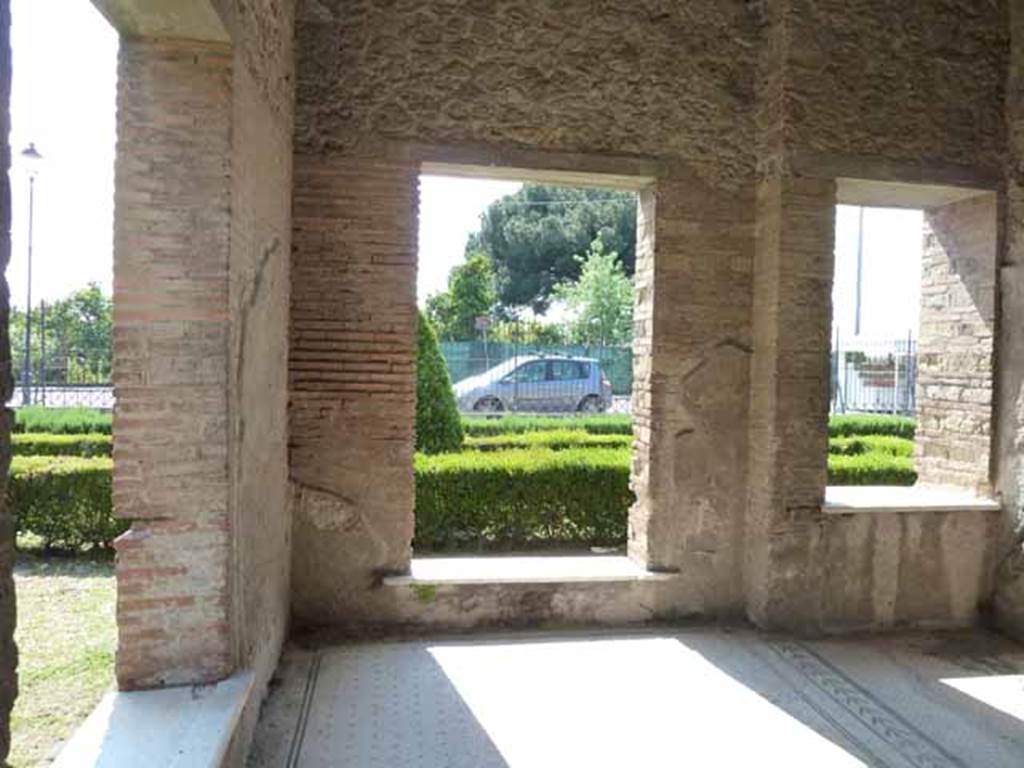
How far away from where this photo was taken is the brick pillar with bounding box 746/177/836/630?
175 inches

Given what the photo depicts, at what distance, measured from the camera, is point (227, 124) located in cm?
259

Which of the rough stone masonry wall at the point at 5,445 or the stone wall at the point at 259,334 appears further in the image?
the stone wall at the point at 259,334

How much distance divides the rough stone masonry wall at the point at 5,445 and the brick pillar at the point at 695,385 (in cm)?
366

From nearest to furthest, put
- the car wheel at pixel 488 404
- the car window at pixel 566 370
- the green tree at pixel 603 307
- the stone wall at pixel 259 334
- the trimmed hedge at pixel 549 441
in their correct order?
1. the stone wall at pixel 259 334
2. the trimmed hedge at pixel 549 441
3. the car wheel at pixel 488 404
4. the car window at pixel 566 370
5. the green tree at pixel 603 307

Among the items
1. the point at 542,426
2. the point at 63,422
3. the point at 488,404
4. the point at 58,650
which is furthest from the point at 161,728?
the point at 488,404

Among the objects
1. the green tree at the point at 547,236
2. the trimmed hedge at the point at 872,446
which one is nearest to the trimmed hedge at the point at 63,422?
the trimmed hedge at the point at 872,446

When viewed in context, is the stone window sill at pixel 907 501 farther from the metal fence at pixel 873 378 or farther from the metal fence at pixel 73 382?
the metal fence at pixel 73 382

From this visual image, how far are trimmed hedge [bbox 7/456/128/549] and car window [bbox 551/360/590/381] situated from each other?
32.5 feet

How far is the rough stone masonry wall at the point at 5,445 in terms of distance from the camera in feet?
4.10

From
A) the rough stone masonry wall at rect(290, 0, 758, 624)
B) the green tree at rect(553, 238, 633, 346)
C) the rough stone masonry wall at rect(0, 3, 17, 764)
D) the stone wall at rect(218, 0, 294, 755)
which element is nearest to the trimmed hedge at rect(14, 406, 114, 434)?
the rough stone masonry wall at rect(290, 0, 758, 624)

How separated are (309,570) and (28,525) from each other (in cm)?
348

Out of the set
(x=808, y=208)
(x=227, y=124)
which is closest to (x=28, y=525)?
(x=227, y=124)

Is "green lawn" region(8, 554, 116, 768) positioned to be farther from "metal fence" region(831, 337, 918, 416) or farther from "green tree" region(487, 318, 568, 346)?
"metal fence" region(831, 337, 918, 416)

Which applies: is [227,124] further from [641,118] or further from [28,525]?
[28,525]
